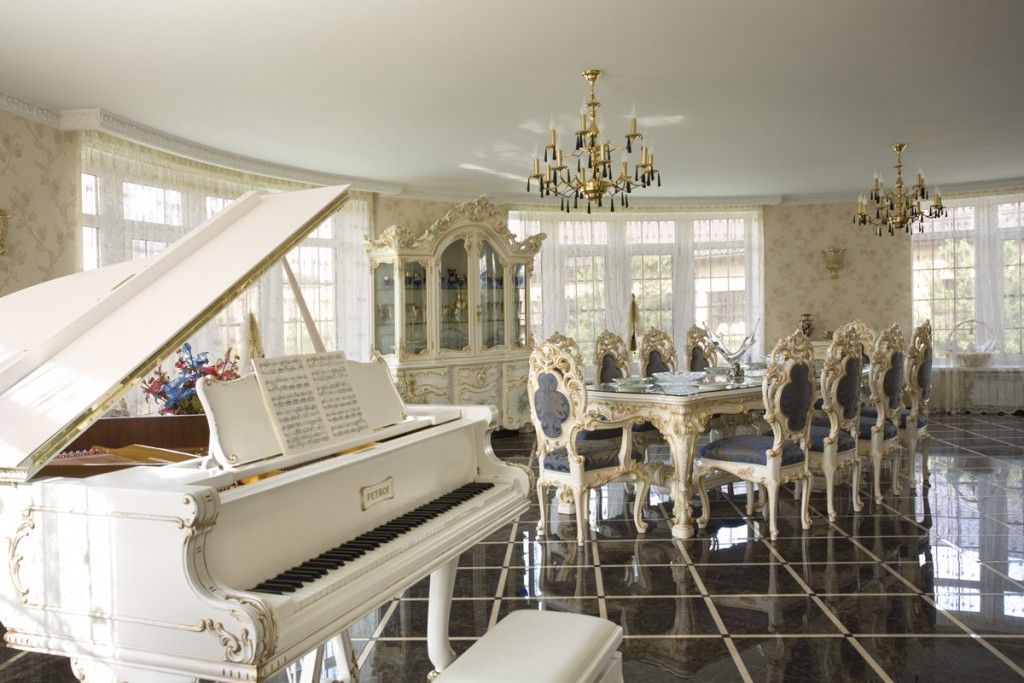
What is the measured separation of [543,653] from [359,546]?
0.50 m

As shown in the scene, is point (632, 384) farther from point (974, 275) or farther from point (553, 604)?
point (974, 275)

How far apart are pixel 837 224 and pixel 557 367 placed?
21.1ft

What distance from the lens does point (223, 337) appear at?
22.6ft

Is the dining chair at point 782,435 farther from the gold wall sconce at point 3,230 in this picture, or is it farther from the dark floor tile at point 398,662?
the gold wall sconce at point 3,230

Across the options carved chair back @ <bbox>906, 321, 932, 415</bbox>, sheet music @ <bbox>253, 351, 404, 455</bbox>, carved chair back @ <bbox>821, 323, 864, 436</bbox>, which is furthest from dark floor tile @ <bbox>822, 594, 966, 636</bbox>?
carved chair back @ <bbox>906, 321, 932, 415</bbox>

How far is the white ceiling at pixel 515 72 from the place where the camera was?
3.66 m

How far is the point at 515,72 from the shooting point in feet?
14.8

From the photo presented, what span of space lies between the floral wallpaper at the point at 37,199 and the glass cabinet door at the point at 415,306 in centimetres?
277

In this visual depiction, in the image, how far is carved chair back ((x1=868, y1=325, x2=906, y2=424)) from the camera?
5.16 meters

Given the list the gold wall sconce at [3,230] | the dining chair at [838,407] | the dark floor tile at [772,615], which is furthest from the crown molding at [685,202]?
the dark floor tile at [772,615]

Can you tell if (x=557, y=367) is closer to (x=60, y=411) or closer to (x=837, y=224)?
(x=60, y=411)

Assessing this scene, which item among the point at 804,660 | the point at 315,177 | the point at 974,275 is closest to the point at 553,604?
the point at 804,660

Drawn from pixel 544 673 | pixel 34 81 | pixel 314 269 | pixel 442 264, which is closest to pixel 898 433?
pixel 442 264

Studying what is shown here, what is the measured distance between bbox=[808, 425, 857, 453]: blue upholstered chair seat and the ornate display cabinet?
328cm
